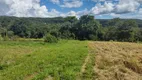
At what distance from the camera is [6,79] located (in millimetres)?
6590

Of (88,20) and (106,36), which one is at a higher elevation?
(88,20)

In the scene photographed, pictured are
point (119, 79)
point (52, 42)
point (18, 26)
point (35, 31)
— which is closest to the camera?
point (119, 79)

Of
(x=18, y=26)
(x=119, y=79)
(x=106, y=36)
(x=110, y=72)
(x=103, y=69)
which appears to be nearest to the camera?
(x=119, y=79)

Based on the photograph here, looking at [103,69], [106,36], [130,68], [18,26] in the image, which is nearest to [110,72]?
[103,69]

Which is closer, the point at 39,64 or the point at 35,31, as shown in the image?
the point at 39,64

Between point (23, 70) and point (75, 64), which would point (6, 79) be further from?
point (75, 64)

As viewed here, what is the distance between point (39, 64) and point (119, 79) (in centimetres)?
388

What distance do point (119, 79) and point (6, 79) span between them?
376cm

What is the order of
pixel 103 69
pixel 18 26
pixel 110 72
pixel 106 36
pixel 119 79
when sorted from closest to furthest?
pixel 119 79
pixel 110 72
pixel 103 69
pixel 106 36
pixel 18 26

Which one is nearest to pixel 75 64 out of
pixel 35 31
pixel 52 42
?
pixel 52 42

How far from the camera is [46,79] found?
21.4 ft

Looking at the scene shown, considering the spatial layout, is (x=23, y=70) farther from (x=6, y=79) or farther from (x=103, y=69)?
(x=103, y=69)

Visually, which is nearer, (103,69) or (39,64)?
(103,69)

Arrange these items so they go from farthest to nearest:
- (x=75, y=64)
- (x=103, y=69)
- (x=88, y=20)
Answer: (x=88, y=20) < (x=75, y=64) < (x=103, y=69)
